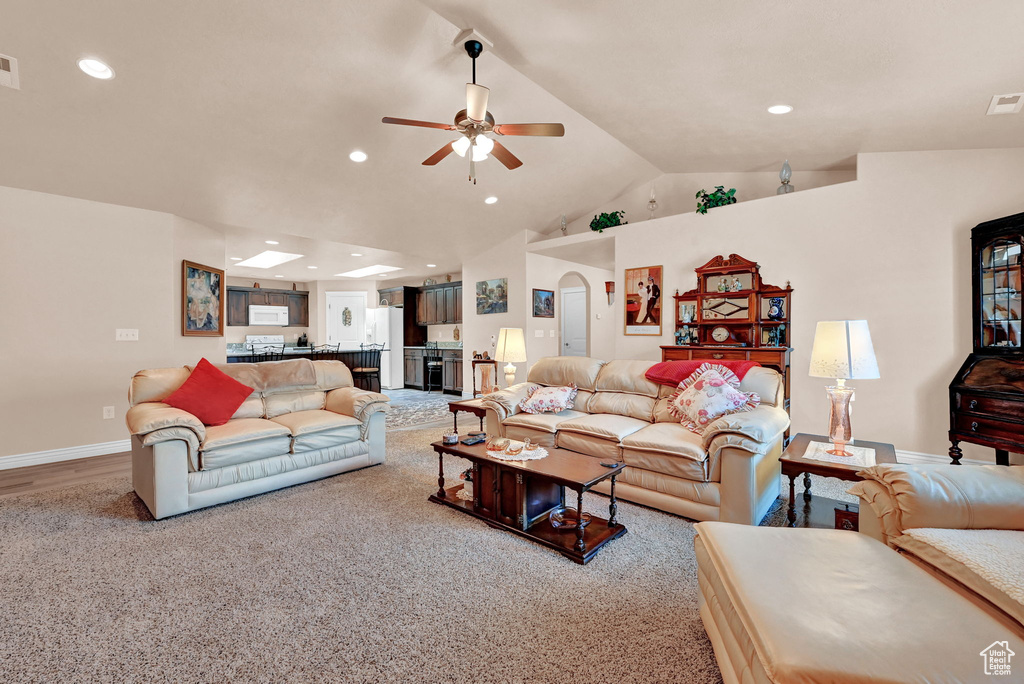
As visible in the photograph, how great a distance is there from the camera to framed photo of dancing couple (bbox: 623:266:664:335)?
565cm

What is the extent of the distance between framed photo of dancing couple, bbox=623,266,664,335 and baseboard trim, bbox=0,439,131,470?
Answer: 19.2ft

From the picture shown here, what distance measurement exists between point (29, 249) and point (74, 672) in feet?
13.8

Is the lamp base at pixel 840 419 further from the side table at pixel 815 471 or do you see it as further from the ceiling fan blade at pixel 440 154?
the ceiling fan blade at pixel 440 154

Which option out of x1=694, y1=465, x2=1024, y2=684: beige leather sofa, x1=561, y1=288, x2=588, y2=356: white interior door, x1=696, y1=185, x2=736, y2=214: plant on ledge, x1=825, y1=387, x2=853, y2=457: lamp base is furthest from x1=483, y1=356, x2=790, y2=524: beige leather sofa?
x1=561, y1=288, x2=588, y2=356: white interior door

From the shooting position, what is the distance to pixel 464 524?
2758mm

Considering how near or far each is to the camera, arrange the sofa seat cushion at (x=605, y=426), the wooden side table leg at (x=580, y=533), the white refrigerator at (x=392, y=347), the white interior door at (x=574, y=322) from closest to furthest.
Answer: the wooden side table leg at (x=580, y=533) → the sofa seat cushion at (x=605, y=426) → the white refrigerator at (x=392, y=347) → the white interior door at (x=574, y=322)

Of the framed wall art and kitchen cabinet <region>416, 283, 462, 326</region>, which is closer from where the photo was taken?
the framed wall art

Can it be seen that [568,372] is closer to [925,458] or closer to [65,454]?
[925,458]

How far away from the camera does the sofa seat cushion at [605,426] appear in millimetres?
3148

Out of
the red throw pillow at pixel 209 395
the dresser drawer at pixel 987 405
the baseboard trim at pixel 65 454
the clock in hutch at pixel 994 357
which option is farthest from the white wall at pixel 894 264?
the baseboard trim at pixel 65 454

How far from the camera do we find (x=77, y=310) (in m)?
4.20

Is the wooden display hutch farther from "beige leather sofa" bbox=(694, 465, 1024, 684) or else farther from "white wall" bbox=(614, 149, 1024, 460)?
"beige leather sofa" bbox=(694, 465, 1024, 684)

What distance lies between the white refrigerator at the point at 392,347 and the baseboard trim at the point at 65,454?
535 centimetres

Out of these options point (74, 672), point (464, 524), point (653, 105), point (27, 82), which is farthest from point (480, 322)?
point (74, 672)
